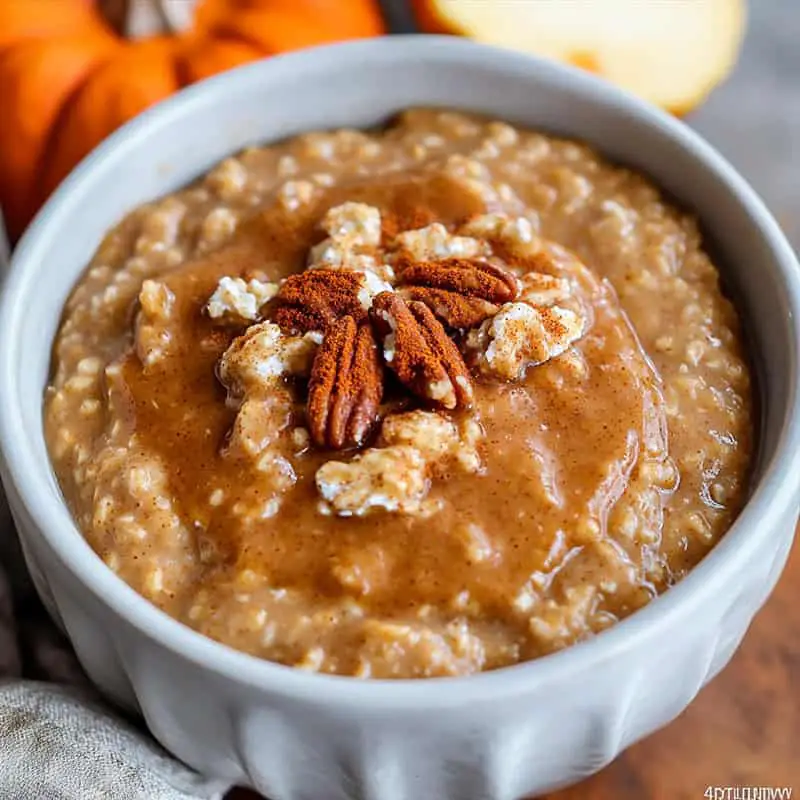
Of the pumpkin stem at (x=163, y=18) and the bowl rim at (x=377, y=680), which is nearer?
the bowl rim at (x=377, y=680)

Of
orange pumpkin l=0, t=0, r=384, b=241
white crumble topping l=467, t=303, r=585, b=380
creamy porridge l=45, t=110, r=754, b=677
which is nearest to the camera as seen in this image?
creamy porridge l=45, t=110, r=754, b=677

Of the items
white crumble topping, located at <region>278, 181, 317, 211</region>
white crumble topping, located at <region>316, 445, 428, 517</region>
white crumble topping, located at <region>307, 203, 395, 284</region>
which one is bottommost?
white crumble topping, located at <region>316, 445, 428, 517</region>

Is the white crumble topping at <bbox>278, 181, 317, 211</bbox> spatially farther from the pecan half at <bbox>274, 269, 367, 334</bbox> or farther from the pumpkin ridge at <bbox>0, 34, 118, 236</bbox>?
the pumpkin ridge at <bbox>0, 34, 118, 236</bbox>

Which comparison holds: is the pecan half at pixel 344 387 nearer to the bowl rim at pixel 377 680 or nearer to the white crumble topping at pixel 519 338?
the white crumble topping at pixel 519 338

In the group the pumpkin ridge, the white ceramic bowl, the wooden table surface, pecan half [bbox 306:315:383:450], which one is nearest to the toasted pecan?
pecan half [bbox 306:315:383:450]

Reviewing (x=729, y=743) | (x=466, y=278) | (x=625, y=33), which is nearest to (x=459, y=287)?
(x=466, y=278)

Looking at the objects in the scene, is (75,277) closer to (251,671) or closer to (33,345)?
(33,345)

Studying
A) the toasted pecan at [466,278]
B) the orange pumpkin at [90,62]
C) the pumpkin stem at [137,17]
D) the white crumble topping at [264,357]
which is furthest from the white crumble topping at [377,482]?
the pumpkin stem at [137,17]

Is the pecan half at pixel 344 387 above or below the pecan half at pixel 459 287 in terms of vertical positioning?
below
